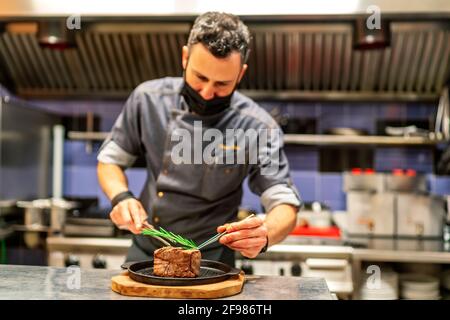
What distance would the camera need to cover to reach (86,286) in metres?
1.52

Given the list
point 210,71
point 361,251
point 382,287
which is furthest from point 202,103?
point 382,287

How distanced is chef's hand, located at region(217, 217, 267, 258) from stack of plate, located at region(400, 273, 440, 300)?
6.12 feet

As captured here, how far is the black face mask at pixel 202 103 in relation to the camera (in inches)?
79.0

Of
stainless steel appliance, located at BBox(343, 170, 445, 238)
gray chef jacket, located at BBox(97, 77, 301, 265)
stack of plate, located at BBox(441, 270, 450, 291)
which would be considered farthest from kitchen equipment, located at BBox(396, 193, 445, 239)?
gray chef jacket, located at BBox(97, 77, 301, 265)

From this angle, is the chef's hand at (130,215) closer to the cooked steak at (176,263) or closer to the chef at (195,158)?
the chef at (195,158)

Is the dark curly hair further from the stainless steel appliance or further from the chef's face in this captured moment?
the stainless steel appliance

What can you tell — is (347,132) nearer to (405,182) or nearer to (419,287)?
(405,182)

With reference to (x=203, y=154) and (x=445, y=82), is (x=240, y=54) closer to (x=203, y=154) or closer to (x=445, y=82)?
(x=203, y=154)

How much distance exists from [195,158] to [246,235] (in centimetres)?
55

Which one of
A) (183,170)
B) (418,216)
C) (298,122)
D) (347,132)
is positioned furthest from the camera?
(298,122)

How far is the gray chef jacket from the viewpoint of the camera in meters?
2.10

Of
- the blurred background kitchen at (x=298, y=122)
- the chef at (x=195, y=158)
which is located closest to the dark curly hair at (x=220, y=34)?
the chef at (x=195, y=158)

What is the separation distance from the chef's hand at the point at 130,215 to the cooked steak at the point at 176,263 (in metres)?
0.24
